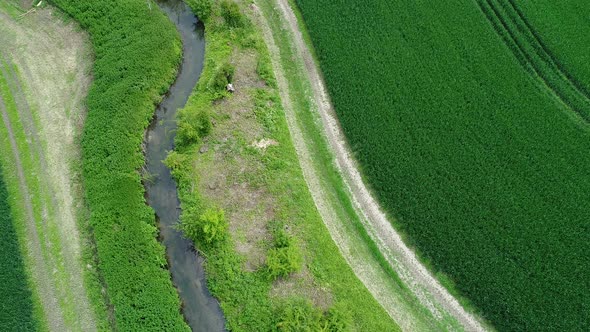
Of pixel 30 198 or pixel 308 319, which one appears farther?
pixel 30 198

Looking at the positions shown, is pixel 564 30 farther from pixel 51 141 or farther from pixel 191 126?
pixel 51 141

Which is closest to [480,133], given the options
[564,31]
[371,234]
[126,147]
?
[371,234]

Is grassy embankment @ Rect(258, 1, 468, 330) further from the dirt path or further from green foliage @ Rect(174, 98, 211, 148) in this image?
green foliage @ Rect(174, 98, 211, 148)

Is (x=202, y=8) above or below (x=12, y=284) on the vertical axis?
above

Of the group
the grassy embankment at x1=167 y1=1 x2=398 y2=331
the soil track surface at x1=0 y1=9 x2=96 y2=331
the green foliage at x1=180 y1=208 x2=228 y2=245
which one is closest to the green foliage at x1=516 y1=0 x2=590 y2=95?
the grassy embankment at x1=167 y1=1 x2=398 y2=331

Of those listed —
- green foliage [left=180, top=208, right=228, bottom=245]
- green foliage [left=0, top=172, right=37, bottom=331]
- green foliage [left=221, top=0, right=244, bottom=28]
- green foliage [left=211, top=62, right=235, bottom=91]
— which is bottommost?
green foliage [left=180, top=208, right=228, bottom=245]

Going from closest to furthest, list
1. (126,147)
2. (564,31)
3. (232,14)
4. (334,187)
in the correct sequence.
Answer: (334,187) → (126,147) → (564,31) → (232,14)

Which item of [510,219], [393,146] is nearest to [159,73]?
[393,146]
